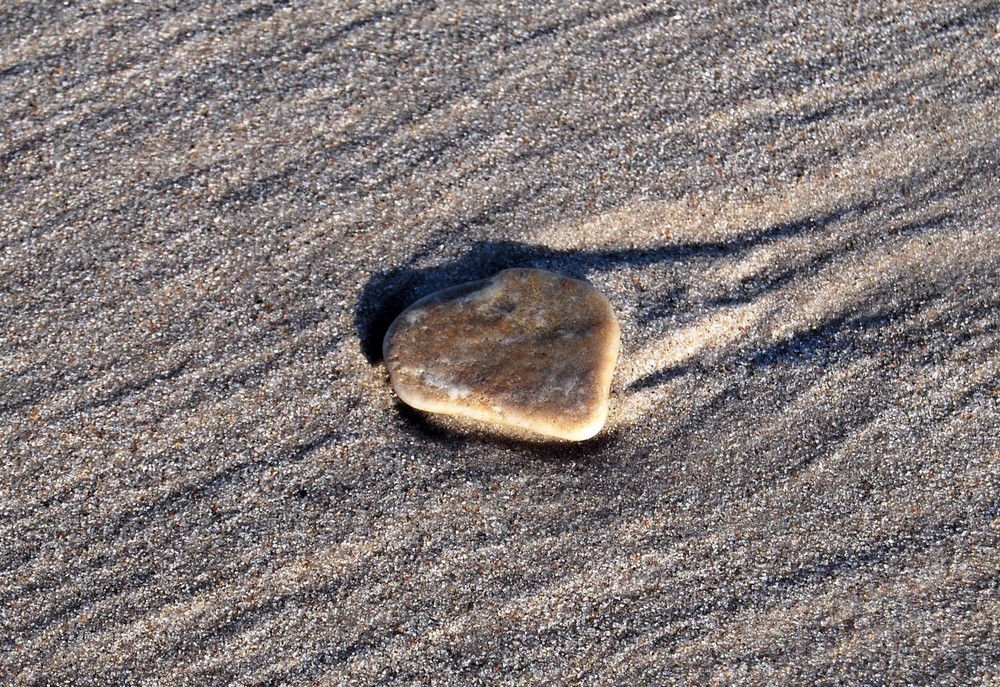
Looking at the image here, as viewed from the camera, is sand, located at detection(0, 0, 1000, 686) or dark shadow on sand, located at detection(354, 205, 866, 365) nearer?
sand, located at detection(0, 0, 1000, 686)

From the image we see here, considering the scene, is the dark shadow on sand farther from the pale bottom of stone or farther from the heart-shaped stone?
the pale bottom of stone

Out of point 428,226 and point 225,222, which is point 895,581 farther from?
point 225,222

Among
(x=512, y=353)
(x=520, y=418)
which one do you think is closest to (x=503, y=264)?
(x=512, y=353)

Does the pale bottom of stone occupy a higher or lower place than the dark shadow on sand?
lower

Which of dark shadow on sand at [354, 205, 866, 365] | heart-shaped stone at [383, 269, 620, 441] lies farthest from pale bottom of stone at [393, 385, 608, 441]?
dark shadow on sand at [354, 205, 866, 365]

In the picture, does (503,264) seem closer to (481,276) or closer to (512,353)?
(481,276)
